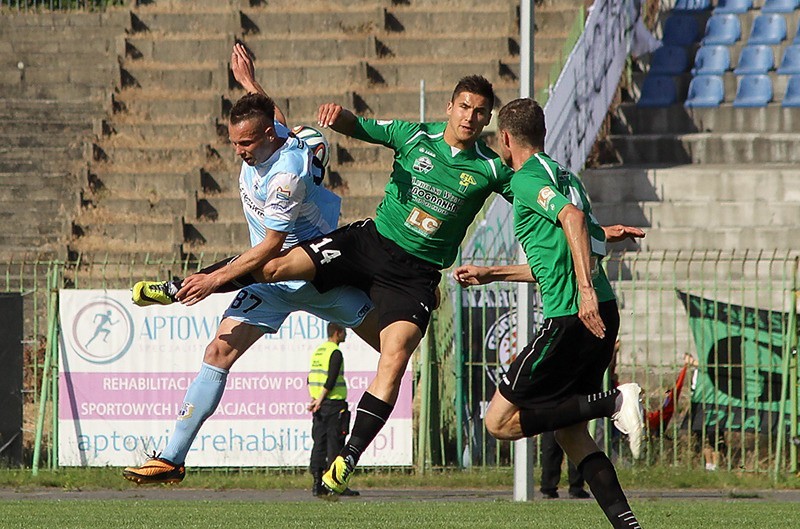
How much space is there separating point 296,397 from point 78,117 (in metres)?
13.0

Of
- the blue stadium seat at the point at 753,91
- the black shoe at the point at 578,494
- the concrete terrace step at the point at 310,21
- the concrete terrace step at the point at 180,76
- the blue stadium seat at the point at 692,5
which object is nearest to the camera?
the black shoe at the point at 578,494

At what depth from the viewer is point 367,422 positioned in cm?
886

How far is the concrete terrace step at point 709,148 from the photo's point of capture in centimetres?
2428

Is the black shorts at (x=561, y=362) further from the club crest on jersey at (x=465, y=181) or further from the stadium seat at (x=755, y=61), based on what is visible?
the stadium seat at (x=755, y=61)

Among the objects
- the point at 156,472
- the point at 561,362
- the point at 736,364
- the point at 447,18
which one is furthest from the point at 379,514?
the point at 447,18

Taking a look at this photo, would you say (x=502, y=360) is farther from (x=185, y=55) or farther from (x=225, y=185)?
(x=185, y=55)

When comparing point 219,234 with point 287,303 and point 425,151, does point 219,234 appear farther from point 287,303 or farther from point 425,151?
point 425,151

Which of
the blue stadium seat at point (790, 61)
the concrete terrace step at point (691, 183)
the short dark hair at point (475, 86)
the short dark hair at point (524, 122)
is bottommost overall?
the short dark hair at point (524, 122)

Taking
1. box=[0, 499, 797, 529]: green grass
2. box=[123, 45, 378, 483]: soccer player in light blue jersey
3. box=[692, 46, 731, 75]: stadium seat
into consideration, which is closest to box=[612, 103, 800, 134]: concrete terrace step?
box=[692, 46, 731, 75]: stadium seat

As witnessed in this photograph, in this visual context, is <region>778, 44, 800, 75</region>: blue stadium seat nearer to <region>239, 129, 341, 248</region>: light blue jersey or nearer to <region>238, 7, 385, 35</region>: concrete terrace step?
<region>238, 7, 385, 35</region>: concrete terrace step

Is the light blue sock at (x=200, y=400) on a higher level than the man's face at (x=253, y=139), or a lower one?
lower

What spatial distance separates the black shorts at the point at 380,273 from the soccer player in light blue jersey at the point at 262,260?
16cm

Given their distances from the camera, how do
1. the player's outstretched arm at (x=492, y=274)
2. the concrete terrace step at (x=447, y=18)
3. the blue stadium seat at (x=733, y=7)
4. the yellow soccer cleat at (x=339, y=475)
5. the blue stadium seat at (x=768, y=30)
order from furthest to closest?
the concrete terrace step at (x=447, y=18), the blue stadium seat at (x=733, y=7), the blue stadium seat at (x=768, y=30), the player's outstretched arm at (x=492, y=274), the yellow soccer cleat at (x=339, y=475)

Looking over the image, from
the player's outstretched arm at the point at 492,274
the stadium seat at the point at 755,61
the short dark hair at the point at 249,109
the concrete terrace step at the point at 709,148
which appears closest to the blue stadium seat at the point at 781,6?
the stadium seat at the point at 755,61
